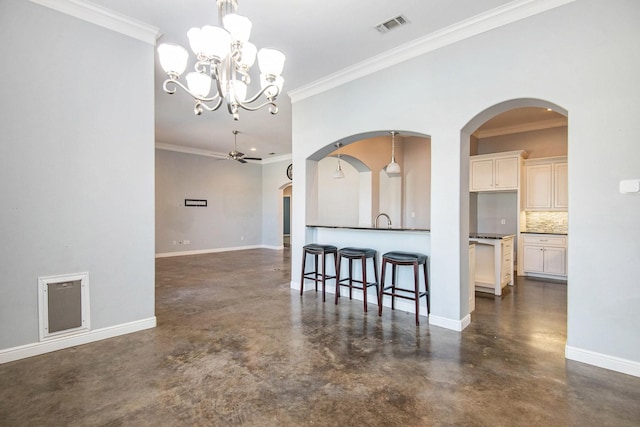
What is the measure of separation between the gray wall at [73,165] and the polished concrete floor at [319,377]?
1.84 feet

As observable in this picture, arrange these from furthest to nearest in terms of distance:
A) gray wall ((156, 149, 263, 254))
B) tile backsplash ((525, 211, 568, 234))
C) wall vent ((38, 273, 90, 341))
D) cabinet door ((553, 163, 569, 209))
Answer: gray wall ((156, 149, 263, 254)), tile backsplash ((525, 211, 568, 234)), cabinet door ((553, 163, 569, 209)), wall vent ((38, 273, 90, 341))

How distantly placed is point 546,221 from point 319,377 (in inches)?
240

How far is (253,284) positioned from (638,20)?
5331 mm

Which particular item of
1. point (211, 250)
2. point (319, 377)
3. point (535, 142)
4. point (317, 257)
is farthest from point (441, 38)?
point (211, 250)

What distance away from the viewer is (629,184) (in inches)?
90.7

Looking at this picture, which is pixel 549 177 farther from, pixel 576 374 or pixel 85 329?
pixel 85 329

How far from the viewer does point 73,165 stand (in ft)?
9.20

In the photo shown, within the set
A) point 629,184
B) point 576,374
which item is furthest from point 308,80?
point 576,374

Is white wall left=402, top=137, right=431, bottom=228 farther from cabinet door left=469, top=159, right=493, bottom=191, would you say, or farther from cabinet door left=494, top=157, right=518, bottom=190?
cabinet door left=494, top=157, right=518, bottom=190

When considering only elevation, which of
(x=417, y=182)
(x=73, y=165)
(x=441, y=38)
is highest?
(x=441, y=38)

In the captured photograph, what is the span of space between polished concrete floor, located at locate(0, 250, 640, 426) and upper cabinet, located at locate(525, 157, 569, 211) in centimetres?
286

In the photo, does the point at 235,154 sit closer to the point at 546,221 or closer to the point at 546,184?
the point at 546,184

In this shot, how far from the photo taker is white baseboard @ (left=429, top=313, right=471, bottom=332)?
3207mm

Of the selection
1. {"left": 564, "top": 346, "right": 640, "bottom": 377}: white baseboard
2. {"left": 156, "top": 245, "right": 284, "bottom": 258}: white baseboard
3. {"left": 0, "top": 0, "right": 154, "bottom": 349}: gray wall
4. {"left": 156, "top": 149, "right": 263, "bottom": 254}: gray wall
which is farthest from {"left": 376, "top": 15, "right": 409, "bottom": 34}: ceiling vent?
{"left": 156, "top": 245, "right": 284, "bottom": 258}: white baseboard
